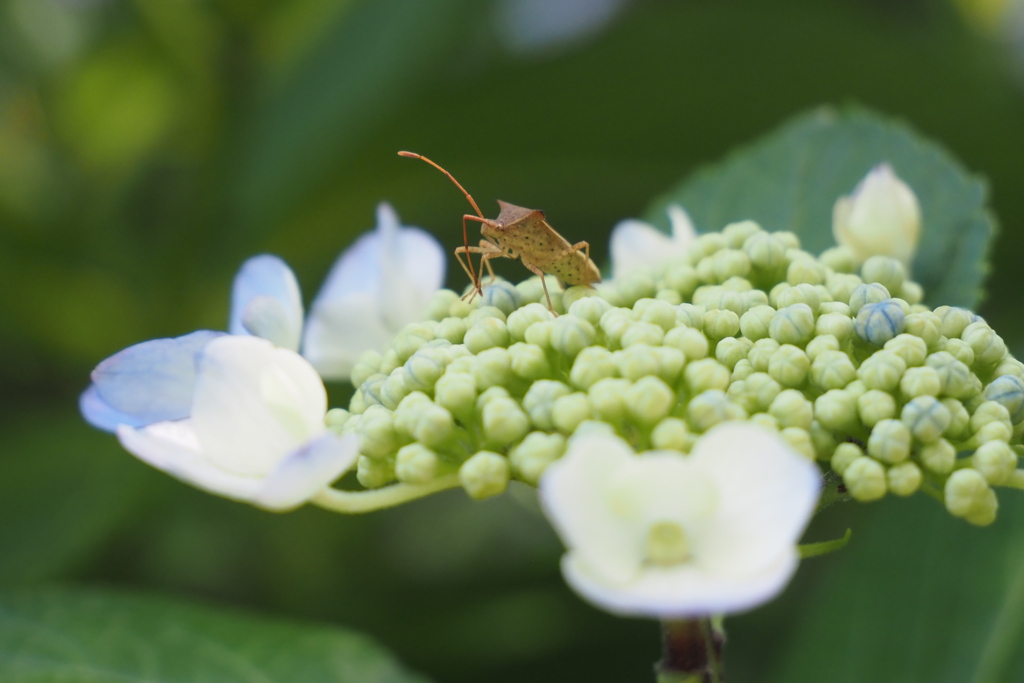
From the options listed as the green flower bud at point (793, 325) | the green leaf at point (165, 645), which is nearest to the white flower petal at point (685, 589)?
the green flower bud at point (793, 325)

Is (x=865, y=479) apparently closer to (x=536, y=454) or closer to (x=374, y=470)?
(x=536, y=454)

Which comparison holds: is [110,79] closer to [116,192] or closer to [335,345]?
[116,192]

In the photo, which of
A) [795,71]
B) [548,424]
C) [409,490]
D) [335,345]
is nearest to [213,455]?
[409,490]

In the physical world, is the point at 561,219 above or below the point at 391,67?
below

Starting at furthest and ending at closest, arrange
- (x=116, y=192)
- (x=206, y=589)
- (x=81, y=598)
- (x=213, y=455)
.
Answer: (x=116, y=192) → (x=206, y=589) → (x=81, y=598) → (x=213, y=455)

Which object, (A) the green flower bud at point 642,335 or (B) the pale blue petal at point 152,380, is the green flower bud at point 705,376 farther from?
(B) the pale blue petal at point 152,380

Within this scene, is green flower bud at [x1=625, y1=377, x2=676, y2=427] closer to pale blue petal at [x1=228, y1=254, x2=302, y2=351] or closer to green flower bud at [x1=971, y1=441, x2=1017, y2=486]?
green flower bud at [x1=971, y1=441, x2=1017, y2=486]

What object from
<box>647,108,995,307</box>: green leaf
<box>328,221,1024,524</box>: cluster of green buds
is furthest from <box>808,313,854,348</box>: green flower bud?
<box>647,108,995,307</box>: green leaf
